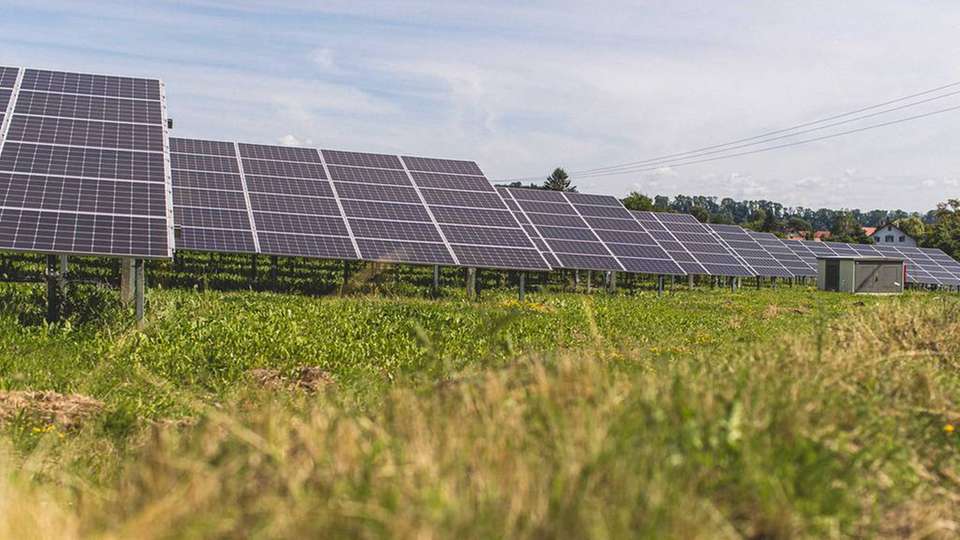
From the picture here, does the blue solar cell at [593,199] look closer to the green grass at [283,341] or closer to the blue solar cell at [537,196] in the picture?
the blue solar cell at [537,196]

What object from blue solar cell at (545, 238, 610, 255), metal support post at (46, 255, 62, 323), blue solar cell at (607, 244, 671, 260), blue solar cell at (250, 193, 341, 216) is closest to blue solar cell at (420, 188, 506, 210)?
blue solar cell at (250, 193, 341, 216)

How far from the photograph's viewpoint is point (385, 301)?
64.4 ft

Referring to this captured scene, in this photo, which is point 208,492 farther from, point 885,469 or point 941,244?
point 941,244

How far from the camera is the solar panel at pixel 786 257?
53.8 m

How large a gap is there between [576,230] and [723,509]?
32202 millimetres

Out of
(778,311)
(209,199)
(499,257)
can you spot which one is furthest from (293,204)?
(778,311)

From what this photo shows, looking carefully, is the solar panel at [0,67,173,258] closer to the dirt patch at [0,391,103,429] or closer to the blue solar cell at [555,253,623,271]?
the dirt patch at [0,391,103,429]

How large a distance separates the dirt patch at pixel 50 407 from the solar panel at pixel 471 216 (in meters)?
14.4

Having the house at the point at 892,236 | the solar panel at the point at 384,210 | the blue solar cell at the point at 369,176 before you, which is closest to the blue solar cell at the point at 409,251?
the solar panel at the point at 384,210

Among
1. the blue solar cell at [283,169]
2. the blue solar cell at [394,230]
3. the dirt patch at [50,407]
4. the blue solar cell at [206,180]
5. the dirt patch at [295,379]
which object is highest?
the blue solar cell at [283,169]

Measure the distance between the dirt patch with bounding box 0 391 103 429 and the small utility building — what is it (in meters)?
44.5

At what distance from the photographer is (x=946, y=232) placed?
98125 mm

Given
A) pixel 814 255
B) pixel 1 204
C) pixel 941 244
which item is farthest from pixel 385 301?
pixel 941 244

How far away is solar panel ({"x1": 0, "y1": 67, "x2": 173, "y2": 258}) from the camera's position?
14.1m
